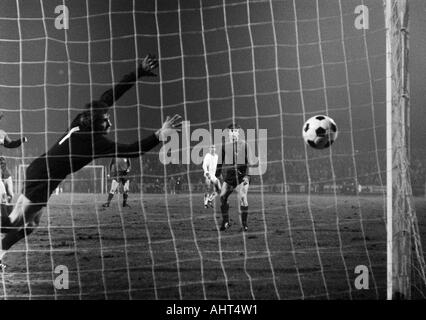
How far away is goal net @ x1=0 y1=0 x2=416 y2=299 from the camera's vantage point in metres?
5.01

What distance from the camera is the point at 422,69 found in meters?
10.4

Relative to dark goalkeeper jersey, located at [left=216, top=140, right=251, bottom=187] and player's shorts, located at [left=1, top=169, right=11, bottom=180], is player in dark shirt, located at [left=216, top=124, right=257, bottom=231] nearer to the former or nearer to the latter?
dark goalkeeper jersey, located at [left=216, top=140, right=251, bottom=187]

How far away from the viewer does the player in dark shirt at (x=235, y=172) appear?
7406mm

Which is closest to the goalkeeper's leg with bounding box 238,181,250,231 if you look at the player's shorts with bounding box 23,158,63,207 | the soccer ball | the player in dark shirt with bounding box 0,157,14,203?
the soccer ball

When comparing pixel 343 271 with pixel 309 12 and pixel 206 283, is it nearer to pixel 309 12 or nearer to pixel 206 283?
pixel 206 283

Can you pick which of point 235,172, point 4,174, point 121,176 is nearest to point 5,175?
point 4,174

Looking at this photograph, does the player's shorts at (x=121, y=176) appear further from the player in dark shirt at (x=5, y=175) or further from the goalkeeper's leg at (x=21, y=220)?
the goalkeeper's leg at (x=21, y=220)

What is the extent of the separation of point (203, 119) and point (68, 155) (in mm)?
6727

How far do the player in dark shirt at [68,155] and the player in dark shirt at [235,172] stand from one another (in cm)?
272

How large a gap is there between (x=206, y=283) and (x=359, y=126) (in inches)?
318

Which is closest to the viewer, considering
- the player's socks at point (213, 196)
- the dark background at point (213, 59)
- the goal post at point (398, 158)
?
the goal post at point (398, 158)

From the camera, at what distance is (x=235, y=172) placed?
753 cm

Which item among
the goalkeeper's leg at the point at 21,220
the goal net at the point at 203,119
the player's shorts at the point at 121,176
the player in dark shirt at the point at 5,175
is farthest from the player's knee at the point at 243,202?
the player in dark shirt at the point at 5,175
